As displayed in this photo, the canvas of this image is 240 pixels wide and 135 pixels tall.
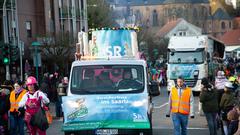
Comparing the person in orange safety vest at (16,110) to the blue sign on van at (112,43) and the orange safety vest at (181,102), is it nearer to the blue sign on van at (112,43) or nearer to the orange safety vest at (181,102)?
the orange safety vest at (181,102)

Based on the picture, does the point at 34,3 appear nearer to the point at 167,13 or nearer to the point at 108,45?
the point at 108,45

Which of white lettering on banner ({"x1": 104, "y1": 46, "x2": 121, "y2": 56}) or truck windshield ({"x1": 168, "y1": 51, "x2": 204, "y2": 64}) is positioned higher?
white lettering on banner ({"x1": 104, "y1": 46, "x2": 121, "y2": 56})

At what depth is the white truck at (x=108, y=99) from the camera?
38.8 ft

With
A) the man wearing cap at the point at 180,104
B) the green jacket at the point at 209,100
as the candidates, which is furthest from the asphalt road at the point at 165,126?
the man wearing cap at the point at 180,104

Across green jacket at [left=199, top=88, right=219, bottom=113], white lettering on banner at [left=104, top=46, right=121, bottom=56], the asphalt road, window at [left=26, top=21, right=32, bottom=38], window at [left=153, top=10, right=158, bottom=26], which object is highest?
window at [left=153, top=10, right=158, bottom=26]

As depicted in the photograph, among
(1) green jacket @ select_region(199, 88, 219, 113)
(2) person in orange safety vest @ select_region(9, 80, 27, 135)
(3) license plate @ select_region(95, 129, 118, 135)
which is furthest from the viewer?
(2) person in orange safety vest @ select_region(9, 80, 27, 135)

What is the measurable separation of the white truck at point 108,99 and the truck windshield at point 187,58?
724 inches

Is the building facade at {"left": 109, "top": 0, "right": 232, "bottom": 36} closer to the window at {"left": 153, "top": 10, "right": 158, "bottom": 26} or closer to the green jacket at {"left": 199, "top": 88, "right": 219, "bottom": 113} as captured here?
the window at {"left": 153, "top": 10, "right": 158, "bottom": 26}

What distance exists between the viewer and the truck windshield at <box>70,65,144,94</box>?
12.5m

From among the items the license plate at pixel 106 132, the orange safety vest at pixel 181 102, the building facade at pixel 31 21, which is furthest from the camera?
the building facade at pixel 31 21

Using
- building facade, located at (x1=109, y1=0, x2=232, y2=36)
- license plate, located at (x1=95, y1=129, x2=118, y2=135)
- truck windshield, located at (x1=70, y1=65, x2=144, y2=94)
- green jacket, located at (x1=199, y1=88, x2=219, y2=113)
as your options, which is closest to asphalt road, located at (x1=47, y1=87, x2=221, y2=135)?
green jacket, located at (x1=199, y1=88, x2=219, y2=113)

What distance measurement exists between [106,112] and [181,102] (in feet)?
6.62

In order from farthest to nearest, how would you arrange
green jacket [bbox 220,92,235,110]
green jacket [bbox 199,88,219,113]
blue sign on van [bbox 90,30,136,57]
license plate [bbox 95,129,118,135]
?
blue sign on van [bbox 90,30,136,57]
green jacket [bbox 199,88,219,113]
green jacket [bbox 220,92,235,110]
license plate [bbox 95,129,118,135]

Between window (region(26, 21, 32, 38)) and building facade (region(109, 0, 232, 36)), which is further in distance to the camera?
building facade (region(109, 0, 232, 36))
